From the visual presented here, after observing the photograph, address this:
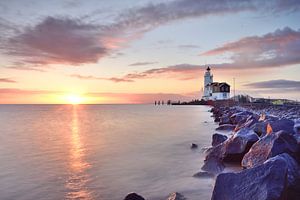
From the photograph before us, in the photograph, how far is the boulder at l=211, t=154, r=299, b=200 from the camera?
473 centimetres

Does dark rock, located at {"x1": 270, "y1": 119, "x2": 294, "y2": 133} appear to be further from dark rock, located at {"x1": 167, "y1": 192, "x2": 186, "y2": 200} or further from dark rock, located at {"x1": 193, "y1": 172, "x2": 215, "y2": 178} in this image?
dark rock, located at {"x1": 167, "y1": 192, "x2": 186, "y2": 200}

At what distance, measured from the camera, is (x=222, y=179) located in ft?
17.1

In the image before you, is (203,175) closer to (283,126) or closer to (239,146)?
(239,146)

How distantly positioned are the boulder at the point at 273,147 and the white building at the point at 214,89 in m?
98.6

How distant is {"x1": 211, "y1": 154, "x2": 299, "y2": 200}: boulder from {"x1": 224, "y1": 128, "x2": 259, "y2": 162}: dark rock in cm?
434

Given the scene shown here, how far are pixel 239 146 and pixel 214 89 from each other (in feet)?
329

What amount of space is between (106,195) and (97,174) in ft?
8.09

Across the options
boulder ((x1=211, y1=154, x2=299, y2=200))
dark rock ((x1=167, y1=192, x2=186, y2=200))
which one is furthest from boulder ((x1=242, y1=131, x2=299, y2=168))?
dark rock ((x1=167, y1=192, x2=186, y2=200))

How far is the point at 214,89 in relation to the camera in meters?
108

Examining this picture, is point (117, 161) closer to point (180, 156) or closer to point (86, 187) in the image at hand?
point (180, 156)

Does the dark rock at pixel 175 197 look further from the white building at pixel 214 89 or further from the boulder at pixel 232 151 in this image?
the white building at pixel 214 89

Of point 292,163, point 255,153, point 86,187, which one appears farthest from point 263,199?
point 86,187

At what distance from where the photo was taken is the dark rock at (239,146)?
980 centimetres

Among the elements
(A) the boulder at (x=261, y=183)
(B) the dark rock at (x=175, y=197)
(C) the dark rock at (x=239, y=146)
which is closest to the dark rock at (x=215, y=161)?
(C) the dark rock at (x=239, y=146)
